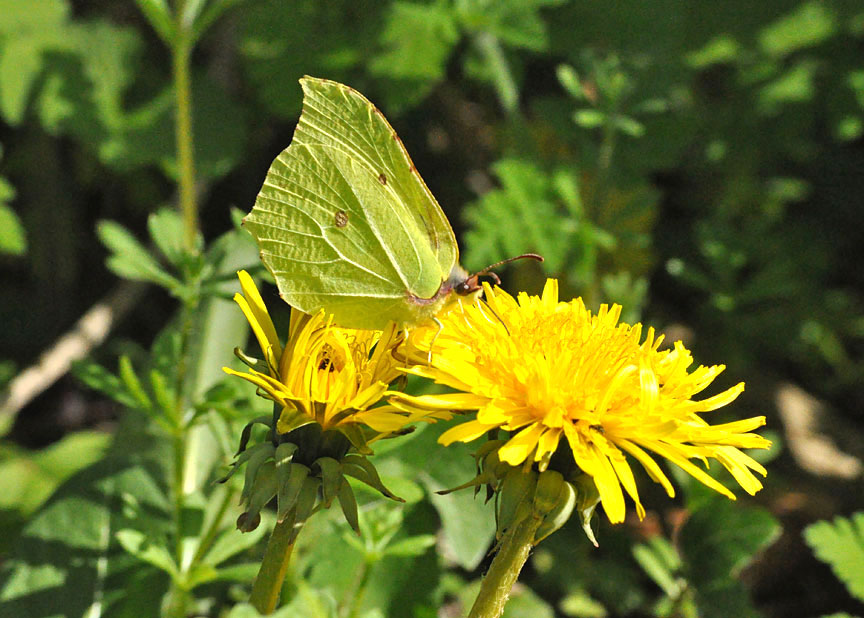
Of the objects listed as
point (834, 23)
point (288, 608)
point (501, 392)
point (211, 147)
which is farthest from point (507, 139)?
point (288, 608)

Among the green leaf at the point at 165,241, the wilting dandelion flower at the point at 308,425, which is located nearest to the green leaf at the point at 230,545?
the wilting dandelion flower at the point at 308,425

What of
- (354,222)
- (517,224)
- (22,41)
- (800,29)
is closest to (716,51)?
(800,29)

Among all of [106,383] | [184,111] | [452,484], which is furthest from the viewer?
[184,111]

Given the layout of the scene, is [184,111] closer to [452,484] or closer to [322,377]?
[452,484]

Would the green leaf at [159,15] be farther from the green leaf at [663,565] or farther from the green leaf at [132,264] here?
the green leaf at [663,565]

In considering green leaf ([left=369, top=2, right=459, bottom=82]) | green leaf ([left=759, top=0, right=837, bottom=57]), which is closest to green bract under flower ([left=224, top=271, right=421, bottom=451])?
green leaf ([left=369, top=2, right=459, bottom=82])

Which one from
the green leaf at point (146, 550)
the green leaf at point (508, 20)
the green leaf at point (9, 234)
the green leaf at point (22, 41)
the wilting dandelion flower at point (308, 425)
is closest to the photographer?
the wilting dandelion flower at point (308, 425)

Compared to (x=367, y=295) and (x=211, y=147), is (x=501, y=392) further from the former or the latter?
(x=211, y=147)
